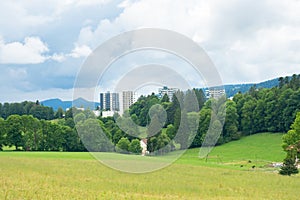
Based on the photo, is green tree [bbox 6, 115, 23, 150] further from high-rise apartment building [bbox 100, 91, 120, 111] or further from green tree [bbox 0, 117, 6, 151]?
high-rise apartment building [bbox 100, 91, 120, 111]

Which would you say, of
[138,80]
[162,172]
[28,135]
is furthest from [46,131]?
[138,80]

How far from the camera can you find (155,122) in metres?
32.6

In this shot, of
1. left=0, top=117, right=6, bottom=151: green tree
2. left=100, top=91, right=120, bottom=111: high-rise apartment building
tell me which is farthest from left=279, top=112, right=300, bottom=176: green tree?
left=0, top=117, right=6, bottom=151: green tree

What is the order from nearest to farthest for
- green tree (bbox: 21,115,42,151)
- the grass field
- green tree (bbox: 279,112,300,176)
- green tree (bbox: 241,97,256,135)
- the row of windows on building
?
1. the grass field
2. the row of windows on building
3. green tree (bbox: 279,112,300,176)
4. green tree (bbox: 21,115,42,151)
5. green tree (bbox: 241,97,256,135)

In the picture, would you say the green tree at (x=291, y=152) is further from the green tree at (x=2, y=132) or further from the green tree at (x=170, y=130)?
the green tree at (x=2, y=132)

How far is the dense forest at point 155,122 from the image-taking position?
31.2 metres

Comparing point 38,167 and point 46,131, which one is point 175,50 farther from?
point 46,131

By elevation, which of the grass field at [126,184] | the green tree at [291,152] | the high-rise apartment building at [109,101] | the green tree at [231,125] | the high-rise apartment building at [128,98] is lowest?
the grass field at [126,184]

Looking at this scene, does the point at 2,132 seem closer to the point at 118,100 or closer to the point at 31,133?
the point at 31,133

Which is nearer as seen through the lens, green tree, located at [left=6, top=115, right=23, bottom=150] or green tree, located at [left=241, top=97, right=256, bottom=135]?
green tree, located at [left=6, top=115, right=23, bottom=150]

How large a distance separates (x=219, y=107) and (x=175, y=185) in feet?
219

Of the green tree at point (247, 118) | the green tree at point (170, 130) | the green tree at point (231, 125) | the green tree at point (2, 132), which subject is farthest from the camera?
the green tree at point (247, 118)

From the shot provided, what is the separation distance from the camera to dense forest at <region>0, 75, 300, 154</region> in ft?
102

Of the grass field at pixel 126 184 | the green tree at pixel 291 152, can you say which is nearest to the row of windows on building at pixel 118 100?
the grass field at pixel 126 184
